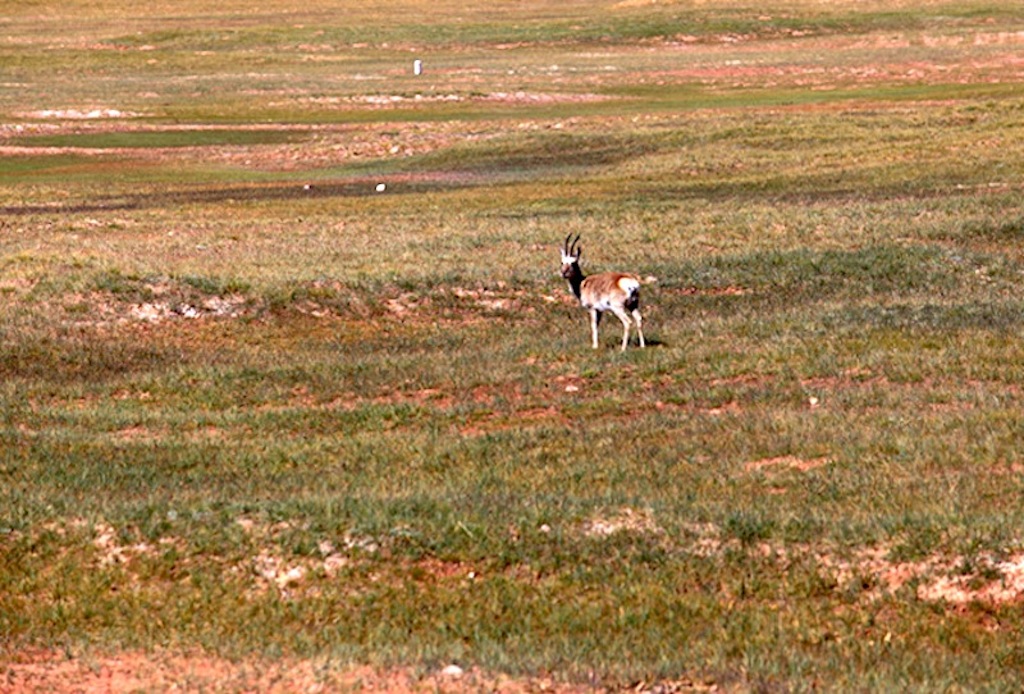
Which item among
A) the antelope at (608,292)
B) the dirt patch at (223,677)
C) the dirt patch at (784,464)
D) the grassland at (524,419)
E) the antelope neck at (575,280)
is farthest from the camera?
the antelope neck at (575,280)

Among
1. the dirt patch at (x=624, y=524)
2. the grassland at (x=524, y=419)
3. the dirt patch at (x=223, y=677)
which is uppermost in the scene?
the dirt patch at (x=223, y=677)

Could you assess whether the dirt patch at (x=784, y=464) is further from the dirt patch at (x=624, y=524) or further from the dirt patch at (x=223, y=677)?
the dirt patch at (x=223, y=677)

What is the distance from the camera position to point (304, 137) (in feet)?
238

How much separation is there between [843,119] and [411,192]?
62.4ft

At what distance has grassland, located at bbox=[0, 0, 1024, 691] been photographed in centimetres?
1381

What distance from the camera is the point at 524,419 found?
2227 cm

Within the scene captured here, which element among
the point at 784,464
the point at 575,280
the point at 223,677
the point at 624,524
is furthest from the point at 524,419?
the point at 223,677

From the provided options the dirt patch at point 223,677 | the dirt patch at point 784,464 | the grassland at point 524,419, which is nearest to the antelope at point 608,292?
the grassland at point 524,419

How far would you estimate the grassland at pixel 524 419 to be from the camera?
13.8 m

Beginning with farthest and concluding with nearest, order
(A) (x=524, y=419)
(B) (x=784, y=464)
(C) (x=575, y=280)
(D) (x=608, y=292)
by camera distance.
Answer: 1. (C) (x=575, y=280)
2. (D) (x=608, y=292)
3. (A) (x=524, y=419)
4. (B) (x=784, y=464)

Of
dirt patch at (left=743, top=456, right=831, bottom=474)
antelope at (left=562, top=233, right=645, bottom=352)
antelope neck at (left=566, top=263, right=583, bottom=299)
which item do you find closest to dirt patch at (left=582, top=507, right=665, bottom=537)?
dirt patch at (left=743, top=456, right=831, bottom=474)

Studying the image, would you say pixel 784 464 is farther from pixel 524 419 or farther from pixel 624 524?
pixel 524 419

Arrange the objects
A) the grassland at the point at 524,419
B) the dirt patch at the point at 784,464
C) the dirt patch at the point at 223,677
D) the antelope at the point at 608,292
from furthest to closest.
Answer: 1. the antelope at the point at 608,292
2. the dirt patch at the point at 784,464
3. the grassland at the point at 524,419
4. the dirt patch at the point at 223,677

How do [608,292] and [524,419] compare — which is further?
[608,292]
